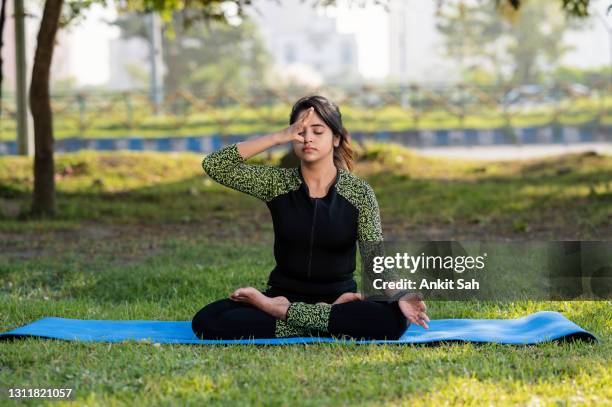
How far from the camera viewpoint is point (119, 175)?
11609mm

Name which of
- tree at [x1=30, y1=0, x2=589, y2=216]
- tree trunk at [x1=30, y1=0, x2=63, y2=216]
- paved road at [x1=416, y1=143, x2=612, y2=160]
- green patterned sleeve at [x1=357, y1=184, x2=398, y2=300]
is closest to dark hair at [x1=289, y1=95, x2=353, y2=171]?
green patterned sleeve at [x1=357, y1=184, x2=398, y2=300]

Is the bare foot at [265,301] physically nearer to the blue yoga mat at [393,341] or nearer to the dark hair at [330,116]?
the blue yoga mat at [393,341]

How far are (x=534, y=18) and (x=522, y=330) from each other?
3549 centimetres

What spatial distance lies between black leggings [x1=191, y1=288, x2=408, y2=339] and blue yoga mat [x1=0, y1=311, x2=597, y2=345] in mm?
49

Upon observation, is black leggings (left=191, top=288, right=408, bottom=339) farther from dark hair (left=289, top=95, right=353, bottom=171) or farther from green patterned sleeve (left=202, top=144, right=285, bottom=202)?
dark hair (left=289, top=95, right=353, bottom=171)

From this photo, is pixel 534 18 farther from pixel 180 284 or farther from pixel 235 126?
pixel 180 284

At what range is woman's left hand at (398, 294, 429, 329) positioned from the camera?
3895mm

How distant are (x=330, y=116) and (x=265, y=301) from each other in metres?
0.76

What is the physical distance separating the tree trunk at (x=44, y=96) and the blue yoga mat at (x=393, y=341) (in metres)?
4.17

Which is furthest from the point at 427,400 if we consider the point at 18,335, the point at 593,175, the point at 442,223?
the point at 593,175

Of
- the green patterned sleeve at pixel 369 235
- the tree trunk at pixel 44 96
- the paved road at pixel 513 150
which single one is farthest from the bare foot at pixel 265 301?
the paved road at pixel 513 150

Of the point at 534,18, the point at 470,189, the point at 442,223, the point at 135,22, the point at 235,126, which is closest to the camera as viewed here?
the point at 442,223

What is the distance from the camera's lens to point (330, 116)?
4141 mm

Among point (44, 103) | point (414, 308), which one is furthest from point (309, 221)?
point (44, 103)
